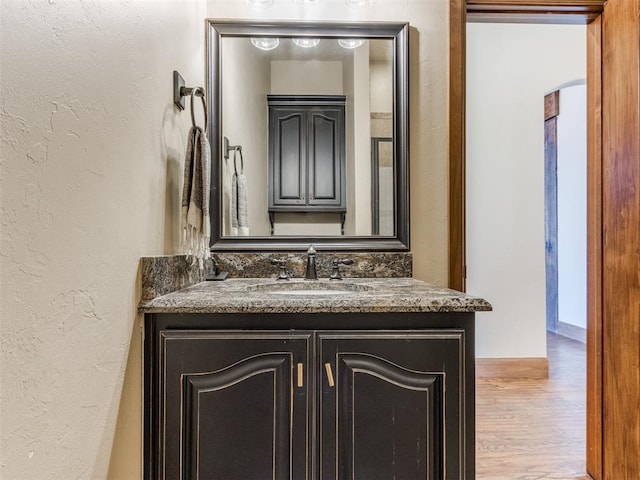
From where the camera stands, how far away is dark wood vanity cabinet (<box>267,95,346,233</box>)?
1.69 metres

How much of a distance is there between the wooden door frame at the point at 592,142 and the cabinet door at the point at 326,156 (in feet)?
1.55

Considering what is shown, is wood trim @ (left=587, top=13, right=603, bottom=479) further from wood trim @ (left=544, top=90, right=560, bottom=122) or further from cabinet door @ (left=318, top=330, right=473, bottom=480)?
wood trim @ (left=544, top=90, right=560, bottom=122)

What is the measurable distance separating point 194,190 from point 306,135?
61 cm

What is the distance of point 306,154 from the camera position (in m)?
1.71

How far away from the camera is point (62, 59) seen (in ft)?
2.37

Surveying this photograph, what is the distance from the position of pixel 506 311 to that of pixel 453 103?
5.73ft

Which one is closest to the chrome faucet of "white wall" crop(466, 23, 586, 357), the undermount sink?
the undermount sink

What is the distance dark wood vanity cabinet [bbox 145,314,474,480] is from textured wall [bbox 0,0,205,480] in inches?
4.7

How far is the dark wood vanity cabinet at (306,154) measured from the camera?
5.54 ft


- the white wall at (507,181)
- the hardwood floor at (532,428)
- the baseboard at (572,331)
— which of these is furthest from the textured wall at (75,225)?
the baseboard at (572,331)

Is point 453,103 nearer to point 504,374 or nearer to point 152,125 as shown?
point 152,125

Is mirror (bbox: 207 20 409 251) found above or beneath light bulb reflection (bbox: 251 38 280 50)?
beneath

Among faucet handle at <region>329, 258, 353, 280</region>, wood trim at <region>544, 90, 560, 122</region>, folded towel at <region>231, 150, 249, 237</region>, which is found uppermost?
wood trim at <region>544, 90, 560, 122</region>

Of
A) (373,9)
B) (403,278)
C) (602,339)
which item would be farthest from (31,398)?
(602,339)
